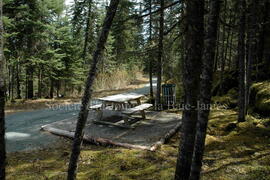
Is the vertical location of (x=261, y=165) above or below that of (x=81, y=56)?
below

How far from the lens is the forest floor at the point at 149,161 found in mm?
3459

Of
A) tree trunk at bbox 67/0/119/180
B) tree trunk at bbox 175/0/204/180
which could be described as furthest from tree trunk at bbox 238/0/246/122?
tree trunk at bbox 67/0/119/180

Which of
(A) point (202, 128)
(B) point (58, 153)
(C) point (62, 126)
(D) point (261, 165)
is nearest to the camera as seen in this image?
(A) point (202, 128)

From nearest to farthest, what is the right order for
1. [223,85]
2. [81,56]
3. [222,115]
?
[222,115] < [223,85] < [81,56]

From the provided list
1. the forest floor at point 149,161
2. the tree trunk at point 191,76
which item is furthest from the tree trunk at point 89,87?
the tree trunk at point 191,76

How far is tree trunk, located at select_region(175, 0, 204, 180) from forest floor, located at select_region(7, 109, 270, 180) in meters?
0.74

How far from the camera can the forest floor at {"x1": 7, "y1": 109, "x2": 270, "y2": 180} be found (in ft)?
11.3

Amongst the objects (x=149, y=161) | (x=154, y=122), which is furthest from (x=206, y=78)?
(x=154, y=122)

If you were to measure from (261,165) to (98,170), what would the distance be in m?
2.96

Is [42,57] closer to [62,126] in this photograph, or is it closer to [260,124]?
[62,126]

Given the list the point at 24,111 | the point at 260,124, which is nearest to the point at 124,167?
the point at 260,124

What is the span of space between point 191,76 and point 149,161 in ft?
6.98

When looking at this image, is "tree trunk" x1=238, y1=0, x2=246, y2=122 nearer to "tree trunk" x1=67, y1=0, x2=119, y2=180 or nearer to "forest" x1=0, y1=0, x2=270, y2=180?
"forest" x1=0, y1=0, x2=270, y2=180

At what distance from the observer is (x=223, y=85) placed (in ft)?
33.9
